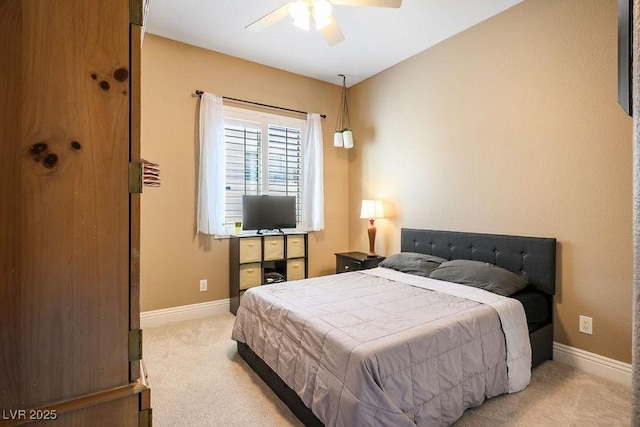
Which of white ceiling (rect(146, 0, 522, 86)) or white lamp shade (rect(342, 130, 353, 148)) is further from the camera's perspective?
white lamp shade (rect(342, 130, 353, 148))

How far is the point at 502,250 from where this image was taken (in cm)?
290

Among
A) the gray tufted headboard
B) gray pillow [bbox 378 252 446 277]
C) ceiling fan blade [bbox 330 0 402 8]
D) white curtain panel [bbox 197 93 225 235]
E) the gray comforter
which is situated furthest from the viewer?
white curtain panel [bbox 197 93 225 235]

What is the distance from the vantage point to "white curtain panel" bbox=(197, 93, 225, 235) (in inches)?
141

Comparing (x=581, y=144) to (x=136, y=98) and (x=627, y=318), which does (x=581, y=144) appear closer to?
(x=627, y=318)

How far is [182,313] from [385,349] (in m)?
2.74

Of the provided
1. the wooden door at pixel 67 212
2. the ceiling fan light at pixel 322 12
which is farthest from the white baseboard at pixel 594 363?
the ceiling fan light at pixel 322 12

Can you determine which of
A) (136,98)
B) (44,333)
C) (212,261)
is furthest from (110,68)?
(212,261)

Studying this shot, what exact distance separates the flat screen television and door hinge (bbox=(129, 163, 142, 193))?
2.77 meters

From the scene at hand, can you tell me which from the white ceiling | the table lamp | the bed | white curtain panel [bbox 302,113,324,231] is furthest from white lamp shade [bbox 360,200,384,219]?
the white ceiling

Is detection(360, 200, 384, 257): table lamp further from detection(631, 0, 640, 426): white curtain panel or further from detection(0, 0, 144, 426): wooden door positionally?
detection(631, 0, 640, 426): white curtain panel

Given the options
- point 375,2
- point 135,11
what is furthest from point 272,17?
point 135,11

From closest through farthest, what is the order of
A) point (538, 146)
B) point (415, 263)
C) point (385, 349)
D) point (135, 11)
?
point (135, 11) < point (385, 349) < point (538, 146) < point (415, 263)

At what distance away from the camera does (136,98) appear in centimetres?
102

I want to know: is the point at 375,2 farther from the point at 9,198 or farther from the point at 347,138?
the point at 9,198
